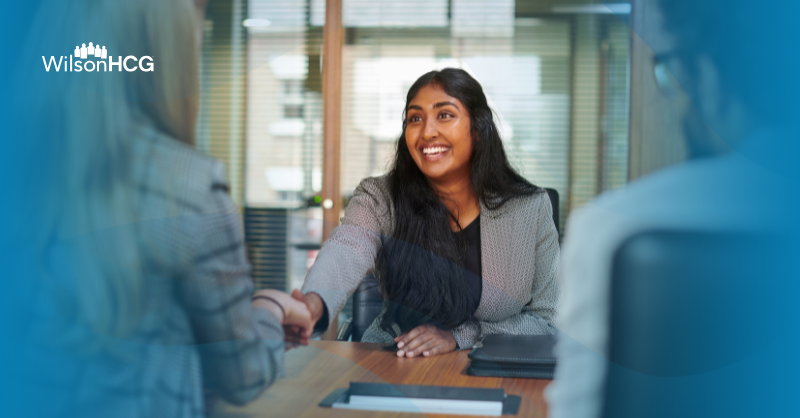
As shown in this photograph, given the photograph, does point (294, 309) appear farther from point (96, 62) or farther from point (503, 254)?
point (503, 254)

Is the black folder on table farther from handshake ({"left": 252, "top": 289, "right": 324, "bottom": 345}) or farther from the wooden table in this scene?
handshake ({"left": 252, "top": 289, "right": 324, "bottom": 345})

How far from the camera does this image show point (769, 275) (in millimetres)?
201

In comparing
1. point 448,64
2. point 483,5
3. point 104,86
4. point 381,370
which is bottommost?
point 381,370

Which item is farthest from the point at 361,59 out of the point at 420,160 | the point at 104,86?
the point at 104,86

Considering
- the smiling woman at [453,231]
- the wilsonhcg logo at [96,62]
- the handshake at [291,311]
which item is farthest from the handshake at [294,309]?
the smiling woman at [453,231]

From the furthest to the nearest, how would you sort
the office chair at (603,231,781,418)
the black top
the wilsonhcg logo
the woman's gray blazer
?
the black top < the woman's gray blazer < the wilsonhcg logo < the office chair at (603,231,781,418)

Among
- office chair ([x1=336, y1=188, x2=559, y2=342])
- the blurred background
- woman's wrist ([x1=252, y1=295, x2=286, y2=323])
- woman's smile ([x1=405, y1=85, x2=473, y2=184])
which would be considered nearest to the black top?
woman's smile ([x1=405, y1=85, x2=473, y2=184])

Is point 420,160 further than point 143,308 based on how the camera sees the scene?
Yes

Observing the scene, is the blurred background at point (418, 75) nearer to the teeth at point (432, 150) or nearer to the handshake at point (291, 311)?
the teeth at point (432, 150)

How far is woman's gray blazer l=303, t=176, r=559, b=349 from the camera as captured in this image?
0.83 m

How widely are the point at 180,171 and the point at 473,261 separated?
80 centimetres

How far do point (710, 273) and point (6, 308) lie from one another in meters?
0.35

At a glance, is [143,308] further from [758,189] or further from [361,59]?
[361,59]

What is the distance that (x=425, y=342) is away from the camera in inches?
26.9
